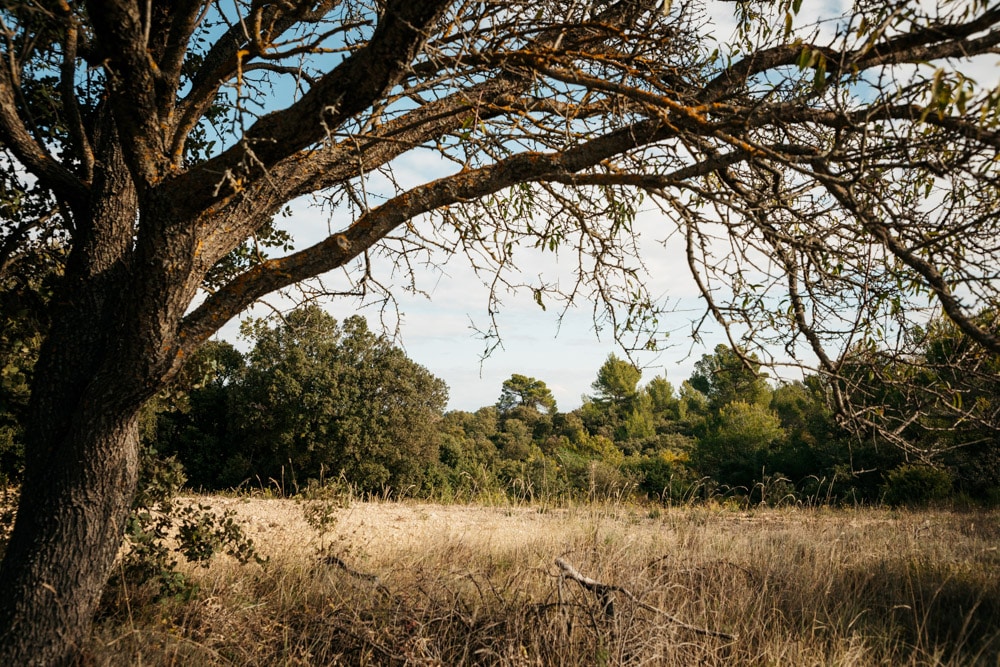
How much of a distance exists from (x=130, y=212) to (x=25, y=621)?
8.42ft

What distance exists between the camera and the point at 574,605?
3.91 m

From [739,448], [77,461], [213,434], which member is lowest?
[77,461]

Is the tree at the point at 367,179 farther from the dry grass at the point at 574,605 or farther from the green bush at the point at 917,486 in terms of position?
the green bush at the point at 917,486

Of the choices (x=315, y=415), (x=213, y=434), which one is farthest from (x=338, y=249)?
(x=213, y=434)

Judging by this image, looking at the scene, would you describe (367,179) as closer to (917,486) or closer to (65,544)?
(65,544)

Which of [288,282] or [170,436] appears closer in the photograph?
[288,282]

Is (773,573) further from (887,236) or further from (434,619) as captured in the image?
(887,236)

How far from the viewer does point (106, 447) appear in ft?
12.1

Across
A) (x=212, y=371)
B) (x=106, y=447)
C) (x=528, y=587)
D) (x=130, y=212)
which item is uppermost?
(x=130, y=212)

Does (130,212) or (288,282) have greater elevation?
(130,212)

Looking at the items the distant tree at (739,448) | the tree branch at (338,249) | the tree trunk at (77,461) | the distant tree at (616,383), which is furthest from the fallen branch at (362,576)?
the distant tree at (616,383)

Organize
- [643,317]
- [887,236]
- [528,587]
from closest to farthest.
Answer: [887,236] < [643,317] < [528,587]

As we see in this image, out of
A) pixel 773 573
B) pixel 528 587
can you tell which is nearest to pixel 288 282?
pixel 528 587

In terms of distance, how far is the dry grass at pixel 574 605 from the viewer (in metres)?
3.74
